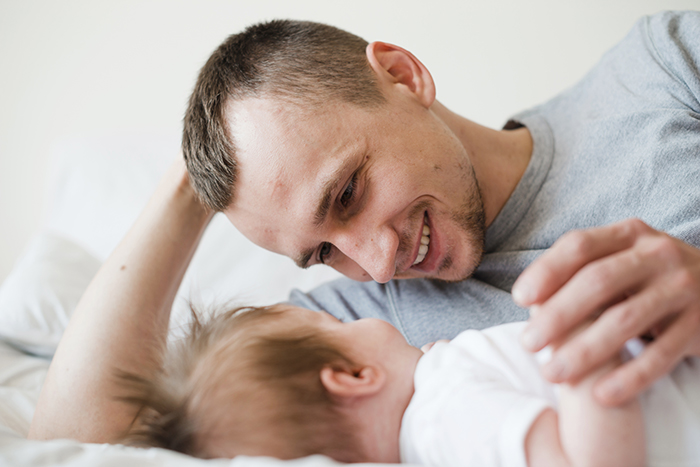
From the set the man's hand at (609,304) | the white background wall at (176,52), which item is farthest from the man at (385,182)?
the white background wall at (176,52)

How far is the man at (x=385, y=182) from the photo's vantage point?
36.9 inches

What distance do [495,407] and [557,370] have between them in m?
0.10

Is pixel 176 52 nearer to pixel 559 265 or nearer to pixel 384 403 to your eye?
pixel 384 403

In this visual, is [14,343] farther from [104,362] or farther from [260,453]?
[260,453]

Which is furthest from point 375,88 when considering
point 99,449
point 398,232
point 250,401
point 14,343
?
point 14,343

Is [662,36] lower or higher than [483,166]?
higher

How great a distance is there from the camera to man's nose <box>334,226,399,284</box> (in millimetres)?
955

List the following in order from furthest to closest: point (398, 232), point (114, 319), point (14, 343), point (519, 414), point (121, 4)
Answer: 1. point (121, 4)
2. point (14, 343)
3. point (114, 319)
4. point (398, 232)
5. point (519, 414)

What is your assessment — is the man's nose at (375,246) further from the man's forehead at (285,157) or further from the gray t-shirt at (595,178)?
the gray t-shirt at (595,178)

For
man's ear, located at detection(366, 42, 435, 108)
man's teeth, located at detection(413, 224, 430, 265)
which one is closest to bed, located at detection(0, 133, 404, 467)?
man's teeth, located at detection(413, 224, 430, 265)

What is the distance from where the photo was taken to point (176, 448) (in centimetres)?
68

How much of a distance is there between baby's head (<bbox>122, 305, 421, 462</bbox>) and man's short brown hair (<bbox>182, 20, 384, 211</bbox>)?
39cm

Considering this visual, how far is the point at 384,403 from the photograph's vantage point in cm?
70

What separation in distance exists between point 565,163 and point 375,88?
1.66 ft
